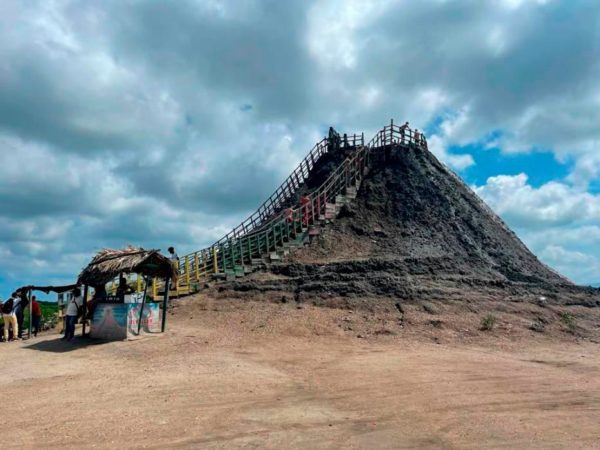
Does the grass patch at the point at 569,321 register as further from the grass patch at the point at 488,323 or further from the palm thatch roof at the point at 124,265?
the palm thatch roof at the point at 124,265

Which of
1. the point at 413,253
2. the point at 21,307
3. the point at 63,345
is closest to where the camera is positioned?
the point at 63,345

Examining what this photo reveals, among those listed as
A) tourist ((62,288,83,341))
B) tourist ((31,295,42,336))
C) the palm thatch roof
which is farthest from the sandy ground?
the palm thatch roof

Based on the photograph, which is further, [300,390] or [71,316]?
[71,316]

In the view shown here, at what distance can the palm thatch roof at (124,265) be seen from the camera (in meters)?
15.7

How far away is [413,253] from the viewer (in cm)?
2353

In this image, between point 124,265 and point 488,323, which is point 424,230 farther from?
point 124,265

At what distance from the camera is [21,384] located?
1084 cm

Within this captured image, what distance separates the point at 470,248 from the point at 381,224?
4410 millimetres

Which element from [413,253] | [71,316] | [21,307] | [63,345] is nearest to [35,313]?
[21,307]

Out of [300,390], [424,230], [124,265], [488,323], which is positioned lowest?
[300,390]

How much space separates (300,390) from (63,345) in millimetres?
8894

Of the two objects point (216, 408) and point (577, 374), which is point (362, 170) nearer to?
point (577, 374)

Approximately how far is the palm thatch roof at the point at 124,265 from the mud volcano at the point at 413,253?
4931mm

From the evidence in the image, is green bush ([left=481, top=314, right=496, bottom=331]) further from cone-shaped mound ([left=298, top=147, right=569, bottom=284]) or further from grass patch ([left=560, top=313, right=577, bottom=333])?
cone-shaped mound ([left=298, top=147, right=569, bottom=284])
